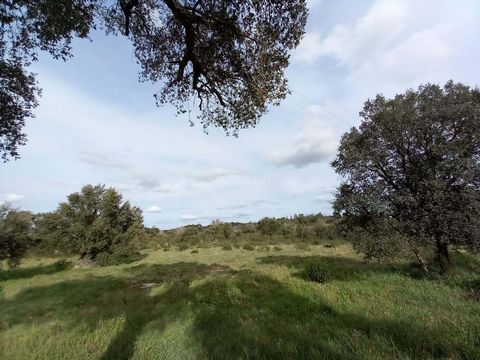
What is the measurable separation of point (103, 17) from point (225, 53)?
137 inches

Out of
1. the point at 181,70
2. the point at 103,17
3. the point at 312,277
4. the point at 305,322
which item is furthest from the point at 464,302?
the point at 103,17

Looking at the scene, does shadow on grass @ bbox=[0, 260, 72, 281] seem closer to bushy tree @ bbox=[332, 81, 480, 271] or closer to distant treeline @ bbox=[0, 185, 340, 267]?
distant treeline @ bbox=[0, 185, 340, 267]

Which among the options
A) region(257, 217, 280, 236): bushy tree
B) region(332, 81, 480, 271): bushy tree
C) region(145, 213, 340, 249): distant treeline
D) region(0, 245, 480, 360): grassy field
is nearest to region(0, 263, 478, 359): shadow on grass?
region(0, 245, 480, 360): grassy field

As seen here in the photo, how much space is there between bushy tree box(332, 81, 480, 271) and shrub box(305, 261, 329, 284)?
2024 millimetres

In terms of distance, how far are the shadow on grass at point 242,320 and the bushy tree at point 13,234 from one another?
11.9 metres

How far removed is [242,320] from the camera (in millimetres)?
8859

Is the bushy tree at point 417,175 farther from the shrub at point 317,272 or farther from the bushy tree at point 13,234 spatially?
the bushy tree at point 13,234

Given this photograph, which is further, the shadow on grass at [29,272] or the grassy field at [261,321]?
the shadow on grass at [29,272]

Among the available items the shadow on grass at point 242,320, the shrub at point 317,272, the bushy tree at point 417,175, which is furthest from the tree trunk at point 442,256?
the shadow on grass at point 242,320

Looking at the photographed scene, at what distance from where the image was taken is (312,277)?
15.3m

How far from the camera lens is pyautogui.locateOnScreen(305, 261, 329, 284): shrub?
1489 centimetres

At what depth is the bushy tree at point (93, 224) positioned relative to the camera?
2938 cm

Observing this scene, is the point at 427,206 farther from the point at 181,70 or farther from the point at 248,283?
the point at 181,70

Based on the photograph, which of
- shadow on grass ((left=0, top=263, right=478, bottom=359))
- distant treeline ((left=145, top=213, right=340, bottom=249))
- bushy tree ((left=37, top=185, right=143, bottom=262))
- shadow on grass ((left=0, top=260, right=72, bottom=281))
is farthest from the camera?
distant treeline ((left=145, top=213, right=340, bottom=249))
